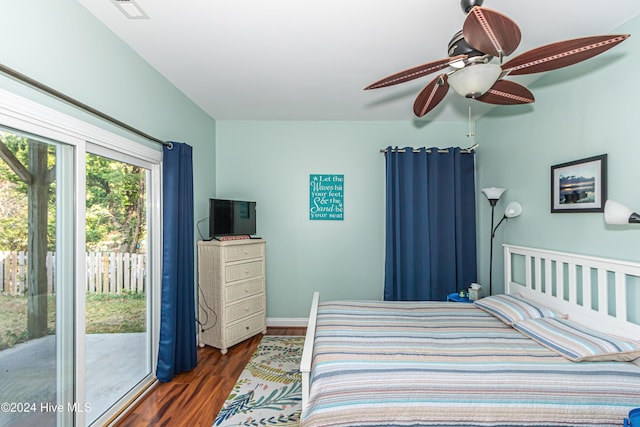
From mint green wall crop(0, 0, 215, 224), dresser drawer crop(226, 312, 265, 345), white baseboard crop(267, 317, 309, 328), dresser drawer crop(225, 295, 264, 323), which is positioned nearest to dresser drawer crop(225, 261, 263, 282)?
dresser drawer crop(225, 295, 264, 323)

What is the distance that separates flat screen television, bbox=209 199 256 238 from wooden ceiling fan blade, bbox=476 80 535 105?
8.58ft

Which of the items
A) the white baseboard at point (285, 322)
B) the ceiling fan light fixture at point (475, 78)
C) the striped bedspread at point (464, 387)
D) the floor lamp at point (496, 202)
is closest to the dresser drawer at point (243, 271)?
the white baseboard at point (285, 322)

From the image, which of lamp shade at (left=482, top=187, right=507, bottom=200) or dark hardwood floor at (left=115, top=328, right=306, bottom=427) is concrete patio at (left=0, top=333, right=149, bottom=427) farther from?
lamp shade at (left=482, top=187, right=507, bottom=200)

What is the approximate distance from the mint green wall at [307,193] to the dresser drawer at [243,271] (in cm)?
37

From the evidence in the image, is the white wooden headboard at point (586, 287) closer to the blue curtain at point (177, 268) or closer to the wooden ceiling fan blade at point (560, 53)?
the wooden ceiling fan blade at point (560, 53)

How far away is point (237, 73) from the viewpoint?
8.77ft

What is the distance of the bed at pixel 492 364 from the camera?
58.4 inches

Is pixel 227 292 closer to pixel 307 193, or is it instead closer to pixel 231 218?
pixel 231 218

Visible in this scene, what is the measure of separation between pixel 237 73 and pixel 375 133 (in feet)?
6.35

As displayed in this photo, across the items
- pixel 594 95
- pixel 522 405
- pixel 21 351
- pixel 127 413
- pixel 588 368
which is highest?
pixel 594 95

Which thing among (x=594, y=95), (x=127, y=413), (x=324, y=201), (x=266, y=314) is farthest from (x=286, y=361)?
(x=594, y=95)

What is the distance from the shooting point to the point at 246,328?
3.48 metres

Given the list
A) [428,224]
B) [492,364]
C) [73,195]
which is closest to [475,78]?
[492,364]

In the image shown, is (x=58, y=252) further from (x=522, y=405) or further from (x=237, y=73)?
(x=522, y=405)
